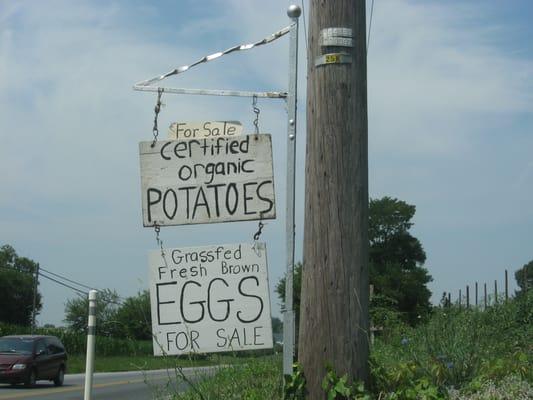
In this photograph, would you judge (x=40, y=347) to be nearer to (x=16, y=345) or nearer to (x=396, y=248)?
(x=16, y=345)

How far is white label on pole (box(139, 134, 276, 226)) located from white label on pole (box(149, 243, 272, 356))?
0.23 meters

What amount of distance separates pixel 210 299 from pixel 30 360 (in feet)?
62.0

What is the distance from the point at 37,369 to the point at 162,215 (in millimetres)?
19107

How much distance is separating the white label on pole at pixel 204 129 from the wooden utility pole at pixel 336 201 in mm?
626

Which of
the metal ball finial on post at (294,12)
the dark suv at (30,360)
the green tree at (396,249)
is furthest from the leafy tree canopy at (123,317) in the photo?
the green tree at (396,249)

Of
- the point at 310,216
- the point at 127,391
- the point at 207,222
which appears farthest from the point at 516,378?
the point at 127,391

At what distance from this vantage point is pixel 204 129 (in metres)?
5.73

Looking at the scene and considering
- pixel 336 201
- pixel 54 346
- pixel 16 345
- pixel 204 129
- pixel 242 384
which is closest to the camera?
pixel 336 201

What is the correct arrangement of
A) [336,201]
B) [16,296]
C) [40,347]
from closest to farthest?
[336,201], [40,347], [16,296]

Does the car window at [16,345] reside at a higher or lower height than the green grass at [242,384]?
lower

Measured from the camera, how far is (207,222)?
5.53m

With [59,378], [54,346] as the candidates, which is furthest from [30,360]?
[54,346]

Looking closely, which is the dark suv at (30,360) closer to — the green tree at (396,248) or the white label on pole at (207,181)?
the white label on pole at (207,181)

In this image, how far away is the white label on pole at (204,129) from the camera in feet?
18.6
